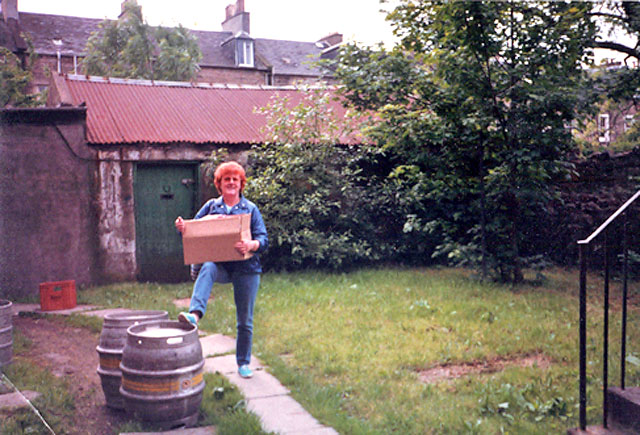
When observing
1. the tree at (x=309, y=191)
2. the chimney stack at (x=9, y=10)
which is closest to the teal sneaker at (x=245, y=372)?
the chimney stack at (x=9, y=10)

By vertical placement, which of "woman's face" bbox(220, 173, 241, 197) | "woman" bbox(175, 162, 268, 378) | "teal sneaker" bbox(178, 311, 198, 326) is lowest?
"teal sneaker" bbox(178, 311, 198, 326)

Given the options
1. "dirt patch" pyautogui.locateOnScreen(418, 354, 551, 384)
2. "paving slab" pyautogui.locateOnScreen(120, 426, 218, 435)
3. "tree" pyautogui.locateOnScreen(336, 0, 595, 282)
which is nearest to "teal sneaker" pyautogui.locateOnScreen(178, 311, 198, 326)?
"paving slab" pyautogui.locateOnScreen(120, 426, 218, 435)

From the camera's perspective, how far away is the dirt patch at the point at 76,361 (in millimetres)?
4121

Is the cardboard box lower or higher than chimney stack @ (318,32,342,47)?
lower

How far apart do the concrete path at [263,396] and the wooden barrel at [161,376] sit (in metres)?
0.17

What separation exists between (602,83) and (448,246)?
377 cm

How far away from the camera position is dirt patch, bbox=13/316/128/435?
4.12 meters

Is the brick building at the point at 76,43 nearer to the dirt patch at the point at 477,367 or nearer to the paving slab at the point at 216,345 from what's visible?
the paving slab at the point at 216,345

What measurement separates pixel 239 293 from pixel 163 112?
7.59 m

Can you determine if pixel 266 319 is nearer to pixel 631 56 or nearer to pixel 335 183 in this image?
pixel 335 183

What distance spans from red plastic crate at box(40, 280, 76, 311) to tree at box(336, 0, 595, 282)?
5497mm

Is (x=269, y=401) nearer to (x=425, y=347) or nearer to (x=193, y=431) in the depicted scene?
(x=193, y=431)

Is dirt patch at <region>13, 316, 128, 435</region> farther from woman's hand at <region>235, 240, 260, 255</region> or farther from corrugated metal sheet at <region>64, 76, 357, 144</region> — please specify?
corrugated metal sheet at <region>64, 76, 357, 144</region>

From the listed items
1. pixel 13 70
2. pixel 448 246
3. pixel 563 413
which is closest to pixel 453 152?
pixel 448 246
